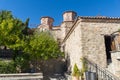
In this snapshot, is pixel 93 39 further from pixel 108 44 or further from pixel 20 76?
pixel 20 76

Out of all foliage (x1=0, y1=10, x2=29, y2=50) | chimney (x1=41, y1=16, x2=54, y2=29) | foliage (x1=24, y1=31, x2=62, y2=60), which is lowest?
foliage (x1=24, y1=31, x2=62, y2=60)

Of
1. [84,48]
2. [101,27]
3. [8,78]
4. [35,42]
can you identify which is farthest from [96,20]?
[8,78]

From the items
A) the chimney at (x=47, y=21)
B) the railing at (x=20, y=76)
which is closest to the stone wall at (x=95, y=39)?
the railing at (x=20, y=76)

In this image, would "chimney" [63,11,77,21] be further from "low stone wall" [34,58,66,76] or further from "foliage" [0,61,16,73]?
"foliage" [0,61,16,73]

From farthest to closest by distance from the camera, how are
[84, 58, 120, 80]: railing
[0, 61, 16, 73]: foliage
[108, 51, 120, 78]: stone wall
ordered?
[0, 61, 16, 73]: foliage
[108, 51, 120, 78]: stone wall
[84, 58, 120, 80]: railing

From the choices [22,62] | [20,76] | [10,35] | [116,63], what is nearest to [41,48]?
[22,62]

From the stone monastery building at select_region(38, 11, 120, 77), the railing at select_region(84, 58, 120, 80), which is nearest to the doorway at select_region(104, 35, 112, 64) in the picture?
the stone monastery building at select_region(38, 11, 120, 77)

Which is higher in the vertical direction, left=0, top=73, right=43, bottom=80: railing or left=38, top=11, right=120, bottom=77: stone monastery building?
left=38, top=11, right=120, bottom=77: stone monastery building

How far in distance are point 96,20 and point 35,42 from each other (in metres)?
7.15

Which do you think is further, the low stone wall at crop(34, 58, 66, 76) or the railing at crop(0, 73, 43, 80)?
the low stone wall at crop(34, 58, 66, 76)

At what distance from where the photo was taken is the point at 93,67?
1573cm

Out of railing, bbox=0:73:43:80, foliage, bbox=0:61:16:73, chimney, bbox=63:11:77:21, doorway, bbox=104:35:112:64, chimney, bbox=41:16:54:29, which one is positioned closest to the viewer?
railing, bbox=0:73:43:80

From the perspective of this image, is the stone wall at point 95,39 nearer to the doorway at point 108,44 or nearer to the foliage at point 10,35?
the doorway at point 108,44

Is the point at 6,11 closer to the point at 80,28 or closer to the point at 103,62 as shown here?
the point at 80,28
